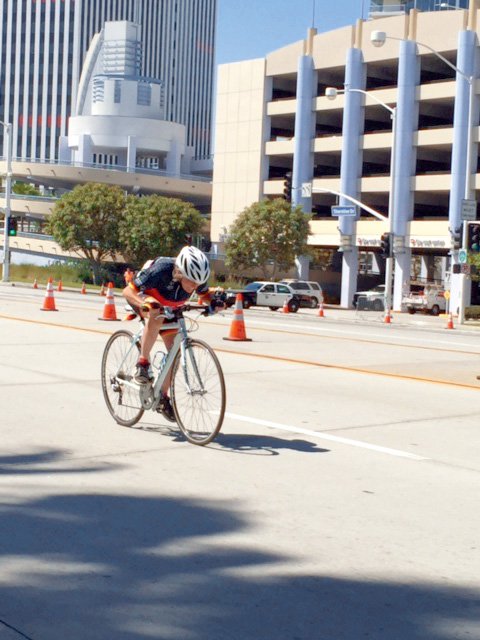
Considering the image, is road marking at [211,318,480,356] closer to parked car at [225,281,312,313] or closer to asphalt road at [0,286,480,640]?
asphalt road at [0,286,480,640]

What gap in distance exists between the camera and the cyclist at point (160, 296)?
8.86 m

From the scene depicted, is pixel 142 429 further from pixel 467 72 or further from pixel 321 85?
pixel 321 85

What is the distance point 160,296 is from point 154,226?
210 feet

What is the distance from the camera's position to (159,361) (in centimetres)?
920

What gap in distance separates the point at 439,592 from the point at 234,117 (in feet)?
247

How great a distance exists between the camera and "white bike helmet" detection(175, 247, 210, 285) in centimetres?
→ 841

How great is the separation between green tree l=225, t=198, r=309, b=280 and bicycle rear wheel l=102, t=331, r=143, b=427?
2199 inches

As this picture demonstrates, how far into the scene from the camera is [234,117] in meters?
78.4

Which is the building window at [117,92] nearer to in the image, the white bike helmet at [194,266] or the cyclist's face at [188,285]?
the cyclist's face at [188,285]

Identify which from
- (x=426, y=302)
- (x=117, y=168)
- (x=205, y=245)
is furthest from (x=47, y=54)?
(x=426, y=302)

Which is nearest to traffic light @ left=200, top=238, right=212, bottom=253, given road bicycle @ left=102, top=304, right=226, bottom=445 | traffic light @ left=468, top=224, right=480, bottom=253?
traffic light @ left=468, top=224, right=480, bottom=253

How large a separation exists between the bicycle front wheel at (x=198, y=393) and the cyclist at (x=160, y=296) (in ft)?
0.61

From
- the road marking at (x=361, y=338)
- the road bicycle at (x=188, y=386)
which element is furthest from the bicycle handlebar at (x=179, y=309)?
the road marking at (x=361, y=338)

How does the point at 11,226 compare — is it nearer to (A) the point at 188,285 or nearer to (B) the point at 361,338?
(B) the point at 361,338
